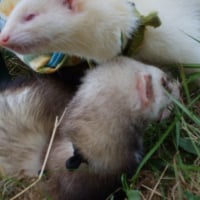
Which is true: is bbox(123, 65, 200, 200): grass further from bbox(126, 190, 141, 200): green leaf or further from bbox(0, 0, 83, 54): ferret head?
bbox(0, 0, 83, 54): ferret head

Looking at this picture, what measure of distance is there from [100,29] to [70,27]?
0.30 feet

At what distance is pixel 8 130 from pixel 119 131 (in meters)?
0.37

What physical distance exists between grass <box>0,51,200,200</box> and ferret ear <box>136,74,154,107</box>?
0.08 m

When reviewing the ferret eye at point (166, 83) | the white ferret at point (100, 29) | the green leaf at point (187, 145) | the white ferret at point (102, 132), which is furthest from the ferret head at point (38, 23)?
the green leaf at point (187, 145)

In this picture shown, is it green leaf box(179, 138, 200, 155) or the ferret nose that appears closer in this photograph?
the ferret nose

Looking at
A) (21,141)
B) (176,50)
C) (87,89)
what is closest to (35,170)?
(21,141)

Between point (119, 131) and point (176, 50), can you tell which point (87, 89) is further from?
point (176, 50)

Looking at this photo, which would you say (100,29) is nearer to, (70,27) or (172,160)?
(70,27)

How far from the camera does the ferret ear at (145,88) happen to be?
173cm

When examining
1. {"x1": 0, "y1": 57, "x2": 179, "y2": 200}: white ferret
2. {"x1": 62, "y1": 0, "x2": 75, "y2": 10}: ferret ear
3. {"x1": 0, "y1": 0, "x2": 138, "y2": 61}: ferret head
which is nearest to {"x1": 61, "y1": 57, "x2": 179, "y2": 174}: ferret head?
{"x1": 0, "y1": 57, "x2": 179, "y2": 200}: white ferret

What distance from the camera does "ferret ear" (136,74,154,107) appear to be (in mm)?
1731

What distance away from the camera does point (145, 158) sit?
5.76 feet

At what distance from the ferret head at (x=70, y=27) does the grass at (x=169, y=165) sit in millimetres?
246

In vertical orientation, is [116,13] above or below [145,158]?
above
